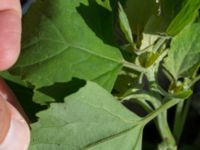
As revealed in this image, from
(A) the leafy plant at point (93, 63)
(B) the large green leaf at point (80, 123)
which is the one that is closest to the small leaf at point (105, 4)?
(A) the leafy plant at point (93, 63)

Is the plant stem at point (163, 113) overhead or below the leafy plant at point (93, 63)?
below

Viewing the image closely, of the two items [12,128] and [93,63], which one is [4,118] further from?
[93,63]

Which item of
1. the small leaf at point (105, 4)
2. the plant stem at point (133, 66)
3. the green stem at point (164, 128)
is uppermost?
the small leaf at point (105, 4)

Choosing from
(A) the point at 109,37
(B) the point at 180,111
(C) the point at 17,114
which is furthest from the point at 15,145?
(B) the point at 180,111

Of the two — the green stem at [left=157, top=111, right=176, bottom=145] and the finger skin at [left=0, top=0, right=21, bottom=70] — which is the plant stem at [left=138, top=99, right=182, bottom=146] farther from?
the finger skin at [left=0, top=0, right=21, bottom=70]

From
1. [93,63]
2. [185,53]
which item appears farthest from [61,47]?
[185,53]

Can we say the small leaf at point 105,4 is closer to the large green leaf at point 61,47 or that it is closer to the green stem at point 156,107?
the large green leaf at point 61,47
